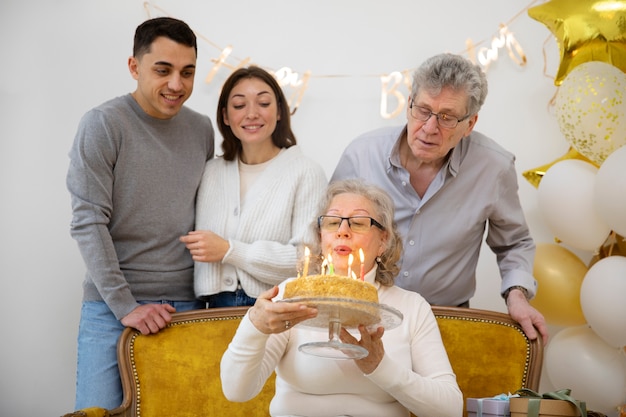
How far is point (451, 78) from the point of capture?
2643mm

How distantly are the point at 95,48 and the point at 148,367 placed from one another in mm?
1691

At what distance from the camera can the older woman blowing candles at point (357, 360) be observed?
2104mm

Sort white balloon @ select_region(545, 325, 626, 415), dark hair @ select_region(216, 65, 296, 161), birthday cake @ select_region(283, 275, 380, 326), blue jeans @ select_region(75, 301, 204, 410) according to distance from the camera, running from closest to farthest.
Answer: birthday cake @ select_region(283, 275, 380, 326) < blue jeans @ select_region(75, 301, 204, 410) < dark hair @ select_region(216, 65, 296, 161) < white balloon @ select_region(545, 325, 626, 415)

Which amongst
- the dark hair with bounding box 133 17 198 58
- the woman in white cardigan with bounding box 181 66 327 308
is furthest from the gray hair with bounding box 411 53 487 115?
the dark hair with bounding box 133 17 198 58

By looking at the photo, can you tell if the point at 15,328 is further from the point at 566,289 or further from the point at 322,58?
the point at 566,289

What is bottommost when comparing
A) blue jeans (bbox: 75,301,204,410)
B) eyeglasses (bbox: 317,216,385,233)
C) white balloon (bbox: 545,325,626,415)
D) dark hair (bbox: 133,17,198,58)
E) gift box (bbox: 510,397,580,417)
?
white balloon (bbox: 545,325,626,415)

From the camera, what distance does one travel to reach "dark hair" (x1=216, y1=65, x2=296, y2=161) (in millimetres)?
2963

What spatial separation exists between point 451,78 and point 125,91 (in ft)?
5.74

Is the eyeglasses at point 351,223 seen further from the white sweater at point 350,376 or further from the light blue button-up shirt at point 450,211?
the light blue button-up shirt at point 450,211

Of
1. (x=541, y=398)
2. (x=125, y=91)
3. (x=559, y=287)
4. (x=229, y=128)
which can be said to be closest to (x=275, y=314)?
(x=541, y=398)

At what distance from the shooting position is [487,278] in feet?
12.8

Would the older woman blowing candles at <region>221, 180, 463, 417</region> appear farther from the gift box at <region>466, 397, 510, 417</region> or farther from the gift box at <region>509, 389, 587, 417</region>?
the gift box at <region>509, 389, 587, 417</region>

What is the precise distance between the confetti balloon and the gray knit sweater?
1.30 m

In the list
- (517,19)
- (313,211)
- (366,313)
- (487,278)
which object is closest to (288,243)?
(313,211)
